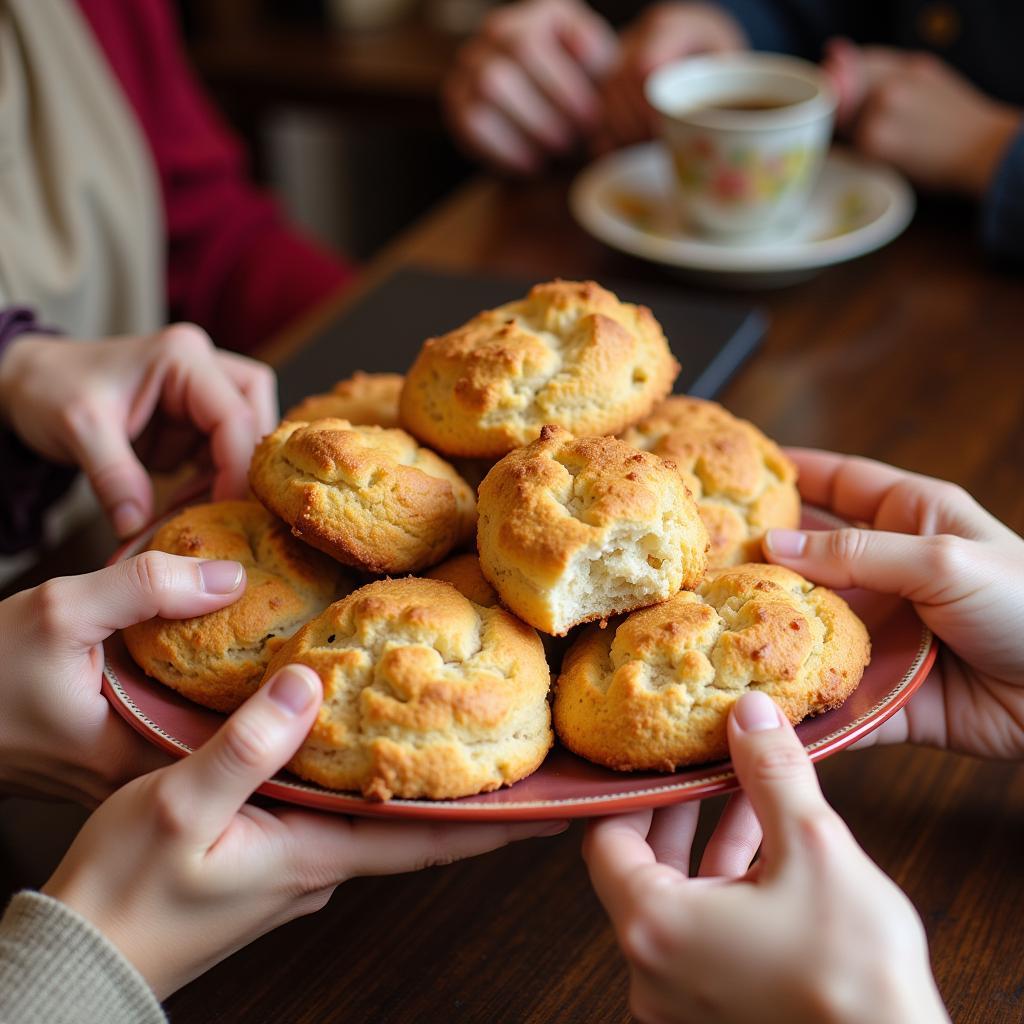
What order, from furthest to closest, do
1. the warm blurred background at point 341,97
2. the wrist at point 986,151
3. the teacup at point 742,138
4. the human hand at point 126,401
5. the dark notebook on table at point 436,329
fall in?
A: the warm blurred background at point 341,97 → the wrist at point 986,151 → the teacup at point 742,138 → the dark notebook on table at point 436,329 → the human hand at point 126,401

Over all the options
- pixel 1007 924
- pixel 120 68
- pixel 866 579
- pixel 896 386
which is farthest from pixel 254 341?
pixel 1007 924

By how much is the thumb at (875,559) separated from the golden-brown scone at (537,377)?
0.15 m

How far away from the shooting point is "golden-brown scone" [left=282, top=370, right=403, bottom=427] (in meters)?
0.94

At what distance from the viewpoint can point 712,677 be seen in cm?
71

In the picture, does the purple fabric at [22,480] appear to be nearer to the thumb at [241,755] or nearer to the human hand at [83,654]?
the human hand at [83,654]

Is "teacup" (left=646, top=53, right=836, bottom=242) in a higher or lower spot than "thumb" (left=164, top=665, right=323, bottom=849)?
lower

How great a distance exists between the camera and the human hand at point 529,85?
6.45 ft

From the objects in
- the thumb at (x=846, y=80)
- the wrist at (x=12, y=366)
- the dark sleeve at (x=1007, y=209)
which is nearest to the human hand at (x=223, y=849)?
the wrist at (x=12, y=366)

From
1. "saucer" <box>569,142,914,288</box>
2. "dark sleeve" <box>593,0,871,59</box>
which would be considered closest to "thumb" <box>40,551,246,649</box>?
"saucer" <box>569,142,914,288</box>

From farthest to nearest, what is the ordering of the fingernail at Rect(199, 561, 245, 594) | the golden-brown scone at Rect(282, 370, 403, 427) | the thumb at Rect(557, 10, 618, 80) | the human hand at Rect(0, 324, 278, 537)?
the thumb at Rect(557, 10, 618, 80) < the human hand at Rect(0, 324, 278, 537) < the golden-brown scone at Rect(282, 370, 403, 427) < the fingernail at Rect(199, 561, 245, 594)

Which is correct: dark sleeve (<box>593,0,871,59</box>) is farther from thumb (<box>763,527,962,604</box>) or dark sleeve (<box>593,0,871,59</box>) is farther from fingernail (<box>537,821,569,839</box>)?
fingernail (<box>537,821,569,839</box>)

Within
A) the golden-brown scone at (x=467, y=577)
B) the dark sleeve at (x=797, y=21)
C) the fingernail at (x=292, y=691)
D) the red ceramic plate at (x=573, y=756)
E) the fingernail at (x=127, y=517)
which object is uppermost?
the fingernail at (x=292, y=691)

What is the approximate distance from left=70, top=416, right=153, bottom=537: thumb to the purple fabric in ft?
0.59

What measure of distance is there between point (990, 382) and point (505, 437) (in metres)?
0.87
